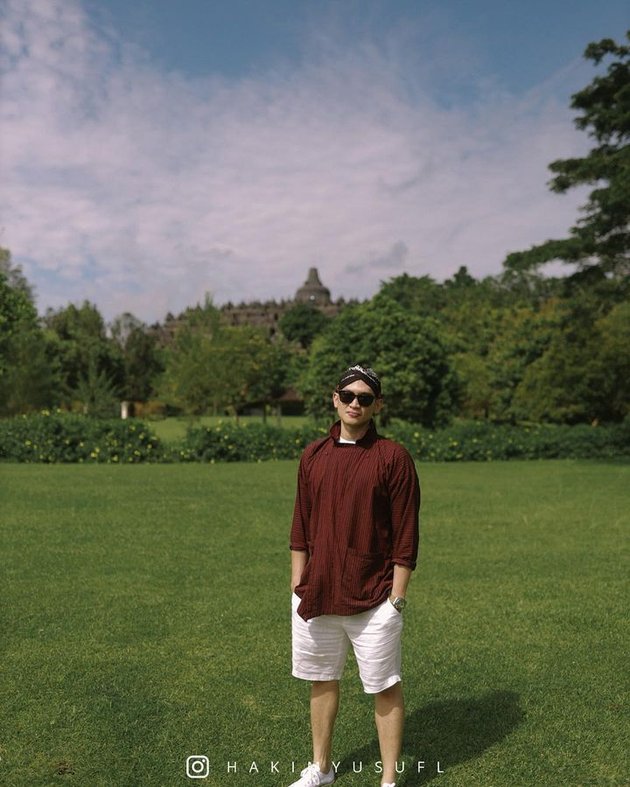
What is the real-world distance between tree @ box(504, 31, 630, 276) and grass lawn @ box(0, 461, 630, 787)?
841 centimetres

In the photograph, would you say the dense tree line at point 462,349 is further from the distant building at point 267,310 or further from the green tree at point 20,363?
the distant building at point 267,310

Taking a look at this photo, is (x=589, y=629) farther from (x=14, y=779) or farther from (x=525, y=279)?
(x=525, y=279)

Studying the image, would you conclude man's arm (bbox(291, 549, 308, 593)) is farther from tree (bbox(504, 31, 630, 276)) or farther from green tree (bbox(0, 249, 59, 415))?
green tree (bbox(0, 249, 59, 415))

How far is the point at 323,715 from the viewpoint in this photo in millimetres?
3344

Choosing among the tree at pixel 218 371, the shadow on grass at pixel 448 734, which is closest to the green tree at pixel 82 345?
the tree at pixel 218 371

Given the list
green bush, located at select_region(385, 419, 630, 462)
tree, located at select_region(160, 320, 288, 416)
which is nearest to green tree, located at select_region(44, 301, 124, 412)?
tree, located at select_region(160, 320, 288, 416)

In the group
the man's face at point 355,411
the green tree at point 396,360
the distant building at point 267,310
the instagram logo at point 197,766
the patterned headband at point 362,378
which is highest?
the distant building at point 267,310

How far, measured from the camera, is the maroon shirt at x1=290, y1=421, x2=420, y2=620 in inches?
124

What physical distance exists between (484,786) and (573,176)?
1513cm

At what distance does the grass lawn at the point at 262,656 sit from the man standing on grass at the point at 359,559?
66cm

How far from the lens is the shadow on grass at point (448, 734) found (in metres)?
3.66

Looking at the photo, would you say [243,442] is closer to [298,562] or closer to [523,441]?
[523,441]

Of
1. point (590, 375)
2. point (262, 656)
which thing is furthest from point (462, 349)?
point (262, 656)

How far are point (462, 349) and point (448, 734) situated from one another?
116ft
